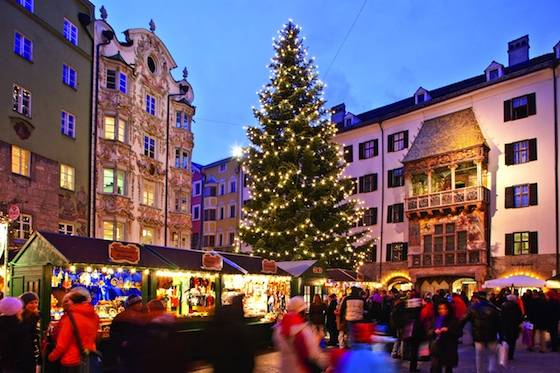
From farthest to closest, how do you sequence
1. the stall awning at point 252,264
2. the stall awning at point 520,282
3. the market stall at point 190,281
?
the stall awning at point 520,282 → the stall awning at point 252,264 → the market stall at point 190,281

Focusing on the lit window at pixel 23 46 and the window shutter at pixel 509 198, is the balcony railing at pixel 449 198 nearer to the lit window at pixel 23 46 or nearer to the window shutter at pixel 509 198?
the window shutter at pixel 509 198

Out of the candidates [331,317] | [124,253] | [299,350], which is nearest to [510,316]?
[331,317]

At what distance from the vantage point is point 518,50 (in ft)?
140

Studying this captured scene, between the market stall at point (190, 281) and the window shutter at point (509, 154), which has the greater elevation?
the window shutter at point (509, 154)

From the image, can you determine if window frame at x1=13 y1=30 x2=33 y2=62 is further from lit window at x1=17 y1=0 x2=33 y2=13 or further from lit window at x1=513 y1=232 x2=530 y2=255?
lit window at x1=513 y1=232 x2=530 y2=255

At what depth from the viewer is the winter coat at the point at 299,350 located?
7328 millimetres

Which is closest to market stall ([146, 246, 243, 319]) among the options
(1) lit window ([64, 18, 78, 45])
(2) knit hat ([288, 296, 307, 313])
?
(2) knit hat ([288, 296, 307, 313])

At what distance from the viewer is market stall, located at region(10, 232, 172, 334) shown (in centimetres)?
1536

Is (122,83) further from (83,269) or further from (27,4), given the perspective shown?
(83,269)

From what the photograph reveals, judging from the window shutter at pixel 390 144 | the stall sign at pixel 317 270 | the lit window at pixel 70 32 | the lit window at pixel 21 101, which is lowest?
the stall sign at pixel 317 270

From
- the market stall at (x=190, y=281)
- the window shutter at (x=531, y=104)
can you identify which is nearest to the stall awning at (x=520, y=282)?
the window shutter at (x=531, y=104)

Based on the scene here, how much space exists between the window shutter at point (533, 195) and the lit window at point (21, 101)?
26383 mm

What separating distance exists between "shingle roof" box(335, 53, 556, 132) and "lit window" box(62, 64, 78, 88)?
22699 mm

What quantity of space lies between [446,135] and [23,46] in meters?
25.7
